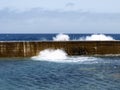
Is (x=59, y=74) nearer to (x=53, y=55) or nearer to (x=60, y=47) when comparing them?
(x=53, y=55)

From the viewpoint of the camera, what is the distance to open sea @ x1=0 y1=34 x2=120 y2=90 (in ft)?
81.3

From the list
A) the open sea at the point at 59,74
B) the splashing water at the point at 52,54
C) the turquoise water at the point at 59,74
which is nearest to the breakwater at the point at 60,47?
the splashing water at the point at 52,54

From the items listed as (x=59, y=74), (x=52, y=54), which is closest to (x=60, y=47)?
(x=52, y=54)

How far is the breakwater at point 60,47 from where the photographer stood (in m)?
41.2

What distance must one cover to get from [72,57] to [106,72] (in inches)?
440

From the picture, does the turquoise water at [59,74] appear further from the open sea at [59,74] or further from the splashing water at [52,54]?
the splashing water at [52,54]

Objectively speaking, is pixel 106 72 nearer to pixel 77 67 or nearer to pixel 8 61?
pixel 77 67

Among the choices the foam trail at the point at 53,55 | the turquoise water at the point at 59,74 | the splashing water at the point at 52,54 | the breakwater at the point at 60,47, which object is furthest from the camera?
the splashing water at the point at 52,54

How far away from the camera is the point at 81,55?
1689 inches

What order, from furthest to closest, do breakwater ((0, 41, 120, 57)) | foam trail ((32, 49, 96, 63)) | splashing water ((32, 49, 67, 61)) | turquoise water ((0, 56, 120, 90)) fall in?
splashing water ((32, 49, 67, 61)) < breakwater ((0, 41, 120, 57)) < foam trail ((32, 49, 96, 63)) < turquoise water ((0, 56, 120, 90))

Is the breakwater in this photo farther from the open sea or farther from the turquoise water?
the turquoise water

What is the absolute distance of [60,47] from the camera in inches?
1661

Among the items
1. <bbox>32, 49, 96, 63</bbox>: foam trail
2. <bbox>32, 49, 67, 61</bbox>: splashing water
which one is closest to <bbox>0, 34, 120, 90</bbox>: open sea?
<bbox>32, 49, 96, 63</bbox>: foam trail

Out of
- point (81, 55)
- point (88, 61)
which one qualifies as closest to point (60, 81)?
point (88, 61)
